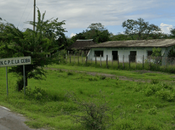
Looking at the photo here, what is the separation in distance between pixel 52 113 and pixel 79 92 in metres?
3.56

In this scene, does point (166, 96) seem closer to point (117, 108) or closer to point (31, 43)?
point (117, 108)

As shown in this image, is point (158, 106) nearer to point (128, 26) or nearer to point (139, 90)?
point (139, 90)

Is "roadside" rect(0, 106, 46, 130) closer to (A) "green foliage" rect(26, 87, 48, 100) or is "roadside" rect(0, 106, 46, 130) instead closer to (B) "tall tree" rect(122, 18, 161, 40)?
(A) "green foliage" rect(26, 87, 48, 100)

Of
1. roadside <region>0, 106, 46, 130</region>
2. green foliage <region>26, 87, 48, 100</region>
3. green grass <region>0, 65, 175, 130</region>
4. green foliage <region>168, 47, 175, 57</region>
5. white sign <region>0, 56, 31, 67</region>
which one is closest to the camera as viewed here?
roadside <region>0, 106, 46, 130</region>

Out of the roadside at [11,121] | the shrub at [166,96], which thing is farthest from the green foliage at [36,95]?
the shrub at [166,96]

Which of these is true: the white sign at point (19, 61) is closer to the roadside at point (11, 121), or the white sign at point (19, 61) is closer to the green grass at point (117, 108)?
the green grass at point (117, 108)

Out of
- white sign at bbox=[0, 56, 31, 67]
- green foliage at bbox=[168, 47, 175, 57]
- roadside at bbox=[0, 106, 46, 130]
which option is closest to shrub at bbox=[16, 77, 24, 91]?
white sign at bbox=[0, 56, 31, 67]

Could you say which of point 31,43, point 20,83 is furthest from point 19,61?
point 20,83

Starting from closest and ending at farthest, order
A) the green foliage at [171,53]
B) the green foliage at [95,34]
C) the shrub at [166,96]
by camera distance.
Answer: the shrub at [166,96] < the green foliage at [171,53] < the green foliage at [95,34]

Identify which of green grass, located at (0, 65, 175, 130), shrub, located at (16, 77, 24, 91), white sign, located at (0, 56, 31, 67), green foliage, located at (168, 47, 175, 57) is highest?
green foliage, located at (168, 47, 175, 57)

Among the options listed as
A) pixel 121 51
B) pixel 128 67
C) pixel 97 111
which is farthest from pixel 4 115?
pixel 121 51

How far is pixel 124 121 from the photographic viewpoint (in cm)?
620

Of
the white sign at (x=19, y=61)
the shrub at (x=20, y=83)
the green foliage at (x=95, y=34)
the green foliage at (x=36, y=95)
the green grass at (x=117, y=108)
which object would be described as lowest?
the green grass at (x=117, y=108)

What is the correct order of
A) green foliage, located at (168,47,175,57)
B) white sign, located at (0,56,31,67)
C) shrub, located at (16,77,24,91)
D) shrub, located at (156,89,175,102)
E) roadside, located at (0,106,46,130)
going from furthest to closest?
green foliage, located at (168,47,175,57) → shrub, located at (16,77,24,91) → shrub, located at (156,89,175,102) → white sign, located at (0,56,31,67) → roadside, located at (0,106,46,130)
